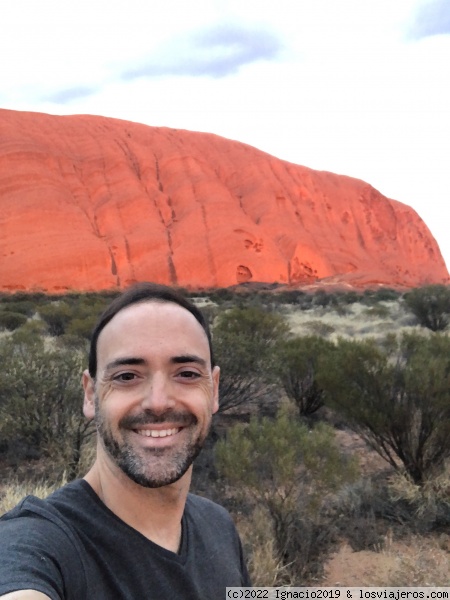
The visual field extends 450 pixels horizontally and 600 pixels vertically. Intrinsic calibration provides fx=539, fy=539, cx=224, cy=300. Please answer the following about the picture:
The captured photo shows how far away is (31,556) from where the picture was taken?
4.11ft

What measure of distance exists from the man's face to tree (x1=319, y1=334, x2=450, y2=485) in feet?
14.4

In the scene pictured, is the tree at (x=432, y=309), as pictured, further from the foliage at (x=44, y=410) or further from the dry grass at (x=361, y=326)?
the foliage at (x=44, y=410)

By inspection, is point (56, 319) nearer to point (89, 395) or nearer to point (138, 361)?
point (89, 395)

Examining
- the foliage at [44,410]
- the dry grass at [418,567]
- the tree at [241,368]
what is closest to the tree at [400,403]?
the dry grass at [418,567]

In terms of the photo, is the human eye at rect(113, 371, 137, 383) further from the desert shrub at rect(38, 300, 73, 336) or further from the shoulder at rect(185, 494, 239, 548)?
the desert shrub at rect(38, 300, 73, 336)

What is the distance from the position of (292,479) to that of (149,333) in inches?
133

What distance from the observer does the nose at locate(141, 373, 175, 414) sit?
5.16 ft

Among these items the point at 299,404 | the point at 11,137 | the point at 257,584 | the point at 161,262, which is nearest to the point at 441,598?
the point at 257,584

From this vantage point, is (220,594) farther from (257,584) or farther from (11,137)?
(11,137)

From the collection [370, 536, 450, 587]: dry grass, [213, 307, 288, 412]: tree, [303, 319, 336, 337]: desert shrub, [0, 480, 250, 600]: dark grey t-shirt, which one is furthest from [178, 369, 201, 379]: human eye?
[303, 319, 336, 337]: desert shrub

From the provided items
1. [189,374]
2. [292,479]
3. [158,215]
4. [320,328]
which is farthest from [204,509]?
[158,215]

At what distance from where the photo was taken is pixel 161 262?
2056 inches

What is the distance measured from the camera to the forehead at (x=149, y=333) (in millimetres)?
1622

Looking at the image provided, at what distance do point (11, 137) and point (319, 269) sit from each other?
35536 mm
